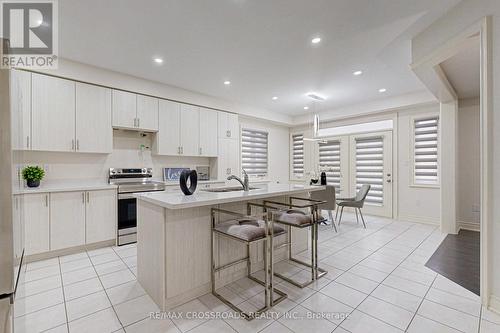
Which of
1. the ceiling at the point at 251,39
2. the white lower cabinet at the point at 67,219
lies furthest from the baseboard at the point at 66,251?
the ceiling at the point at 251,39

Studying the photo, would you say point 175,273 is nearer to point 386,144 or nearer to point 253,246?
point 253,246

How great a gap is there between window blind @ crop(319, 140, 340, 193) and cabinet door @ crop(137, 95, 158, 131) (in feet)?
14.1

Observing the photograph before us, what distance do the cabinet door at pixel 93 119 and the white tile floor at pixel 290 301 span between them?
1.60 metres

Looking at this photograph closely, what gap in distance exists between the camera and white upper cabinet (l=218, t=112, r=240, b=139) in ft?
16.9

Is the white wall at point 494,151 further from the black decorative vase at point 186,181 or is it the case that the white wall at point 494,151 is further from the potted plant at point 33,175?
the potted plant at point 33,175

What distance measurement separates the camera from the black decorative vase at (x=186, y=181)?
2193mm

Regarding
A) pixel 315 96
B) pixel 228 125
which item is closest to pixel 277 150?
pixel 228 125

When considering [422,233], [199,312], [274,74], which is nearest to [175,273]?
[199,312]

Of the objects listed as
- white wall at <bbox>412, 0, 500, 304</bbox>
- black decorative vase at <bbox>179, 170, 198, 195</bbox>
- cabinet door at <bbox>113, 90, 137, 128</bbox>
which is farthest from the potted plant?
white wall at <bbox>412, 0, 500, 304</bbox>

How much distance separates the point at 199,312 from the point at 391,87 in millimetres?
4834

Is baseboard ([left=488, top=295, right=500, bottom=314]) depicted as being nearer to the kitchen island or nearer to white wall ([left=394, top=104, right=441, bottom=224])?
the kitchen island

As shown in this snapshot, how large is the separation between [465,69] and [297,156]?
4.43 meters

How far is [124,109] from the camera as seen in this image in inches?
149

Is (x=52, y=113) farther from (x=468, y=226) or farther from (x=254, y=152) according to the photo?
(x=468, y=226)
